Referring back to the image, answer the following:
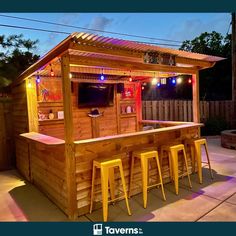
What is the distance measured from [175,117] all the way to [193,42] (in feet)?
19.4

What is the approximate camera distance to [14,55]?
7.16 metres

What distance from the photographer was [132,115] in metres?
6.88

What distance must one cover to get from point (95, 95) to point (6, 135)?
2481 millimetres

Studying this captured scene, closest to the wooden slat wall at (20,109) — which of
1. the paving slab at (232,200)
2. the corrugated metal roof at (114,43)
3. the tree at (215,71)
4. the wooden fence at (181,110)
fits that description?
the corrugated metal roof at (114,43)

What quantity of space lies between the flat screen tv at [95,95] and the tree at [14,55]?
2299 mm

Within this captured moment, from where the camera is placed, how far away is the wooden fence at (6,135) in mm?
5547

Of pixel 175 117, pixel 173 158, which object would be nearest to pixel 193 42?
pixel 175 117

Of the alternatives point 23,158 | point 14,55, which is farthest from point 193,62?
point 14,55

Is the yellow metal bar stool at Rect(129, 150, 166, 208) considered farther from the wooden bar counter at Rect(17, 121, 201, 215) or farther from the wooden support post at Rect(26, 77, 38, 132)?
the wooden support post at Rect(26, 77, 38, 132)

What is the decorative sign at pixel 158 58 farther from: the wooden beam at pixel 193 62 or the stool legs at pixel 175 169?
the stool legs at pixel 175 169

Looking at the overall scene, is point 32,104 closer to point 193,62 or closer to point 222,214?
point 193,62

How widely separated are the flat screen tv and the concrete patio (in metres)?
2.38
